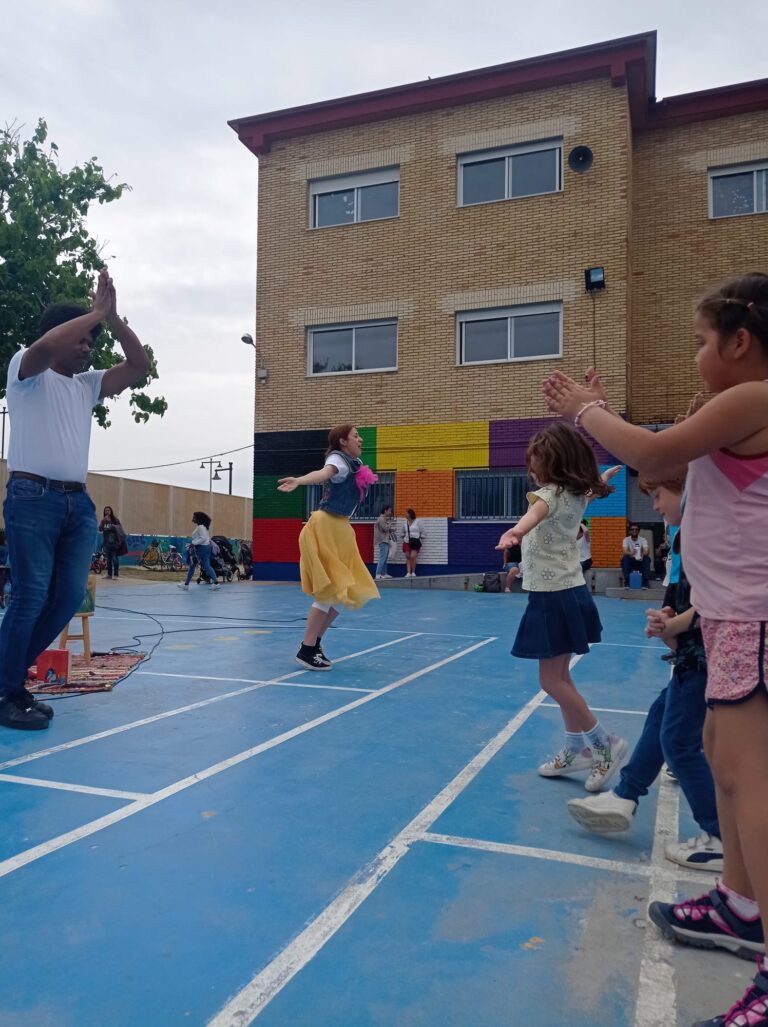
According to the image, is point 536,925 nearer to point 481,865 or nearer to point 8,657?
point 481,865

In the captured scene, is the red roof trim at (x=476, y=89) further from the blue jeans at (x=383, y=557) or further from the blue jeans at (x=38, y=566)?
→ the blue jeans at (x=38, y=566)

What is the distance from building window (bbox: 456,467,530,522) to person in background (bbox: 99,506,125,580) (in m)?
8.25

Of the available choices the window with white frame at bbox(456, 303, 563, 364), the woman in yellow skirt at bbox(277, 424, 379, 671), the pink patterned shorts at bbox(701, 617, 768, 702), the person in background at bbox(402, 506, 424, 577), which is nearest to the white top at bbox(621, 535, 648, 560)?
the window with white frame at bbox(456, 303, 563, 364)

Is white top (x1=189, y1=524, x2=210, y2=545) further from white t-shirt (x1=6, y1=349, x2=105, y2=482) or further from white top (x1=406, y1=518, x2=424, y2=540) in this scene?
white t-shirt (x1=6, y1=349, x2=105, y2=482)

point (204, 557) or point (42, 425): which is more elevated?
point (42, 425)

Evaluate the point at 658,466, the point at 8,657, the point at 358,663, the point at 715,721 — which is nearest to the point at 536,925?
the point at 715,721

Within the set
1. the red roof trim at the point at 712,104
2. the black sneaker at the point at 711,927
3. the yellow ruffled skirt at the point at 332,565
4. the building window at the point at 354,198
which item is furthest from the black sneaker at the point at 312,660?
the red roof trim at the point at 712,104

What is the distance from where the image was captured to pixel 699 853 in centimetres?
268

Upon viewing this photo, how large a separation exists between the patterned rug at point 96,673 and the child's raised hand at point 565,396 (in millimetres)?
4289

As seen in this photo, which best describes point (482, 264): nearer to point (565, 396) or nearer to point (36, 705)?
point (36, 705)

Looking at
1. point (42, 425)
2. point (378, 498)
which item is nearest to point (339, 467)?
point (42, 425)

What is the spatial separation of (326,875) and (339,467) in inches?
168

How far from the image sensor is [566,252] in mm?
17016

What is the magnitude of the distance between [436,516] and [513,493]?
6.07 ft
